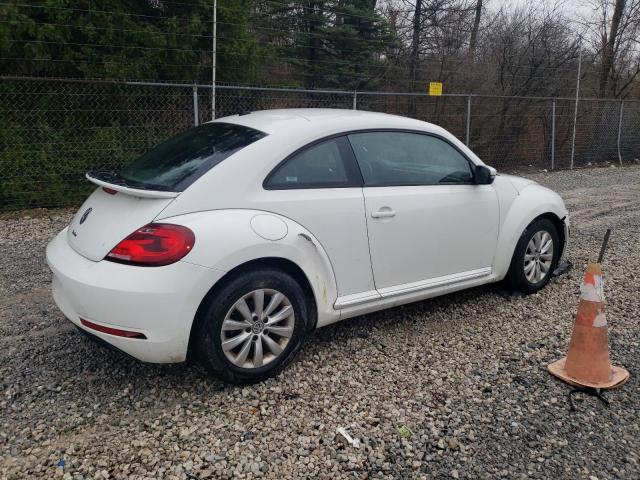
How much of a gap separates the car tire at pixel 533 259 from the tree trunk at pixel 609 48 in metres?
14.7

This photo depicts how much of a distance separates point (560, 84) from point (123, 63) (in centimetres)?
1164

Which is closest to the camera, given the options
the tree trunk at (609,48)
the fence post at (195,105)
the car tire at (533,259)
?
the car tire at (533,259)

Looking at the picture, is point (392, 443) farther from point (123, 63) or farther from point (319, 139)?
point (123, 63)

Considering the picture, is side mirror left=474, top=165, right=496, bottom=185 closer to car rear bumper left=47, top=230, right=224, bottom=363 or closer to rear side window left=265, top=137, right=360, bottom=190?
rear side window left=265, top=137, right=360, bottom=190

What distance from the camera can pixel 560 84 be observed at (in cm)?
1474

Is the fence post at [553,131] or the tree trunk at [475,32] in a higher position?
the tree trunk at [475,32]

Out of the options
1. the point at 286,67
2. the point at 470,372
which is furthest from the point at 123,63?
the point at 470,372

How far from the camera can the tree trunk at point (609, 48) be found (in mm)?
17203

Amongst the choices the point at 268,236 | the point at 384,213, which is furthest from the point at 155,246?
the point at 384,213

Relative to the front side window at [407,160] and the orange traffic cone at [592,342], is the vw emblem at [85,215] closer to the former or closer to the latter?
the front side window at [407,160]

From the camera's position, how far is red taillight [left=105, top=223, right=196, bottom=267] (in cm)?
284

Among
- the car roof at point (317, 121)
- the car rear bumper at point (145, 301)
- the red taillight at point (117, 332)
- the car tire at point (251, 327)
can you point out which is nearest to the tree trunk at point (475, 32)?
the car roof at point (317, 121)

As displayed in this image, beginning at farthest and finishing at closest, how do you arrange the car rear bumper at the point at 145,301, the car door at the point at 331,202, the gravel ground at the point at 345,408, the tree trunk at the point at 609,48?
1. the tree trunk at the point at 609,48
2. the car door at the point at 331,202
3. the car rear bumper at the point at 145,301
4. the gravel ground at the point at 345,408

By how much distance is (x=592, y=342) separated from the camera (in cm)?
331
